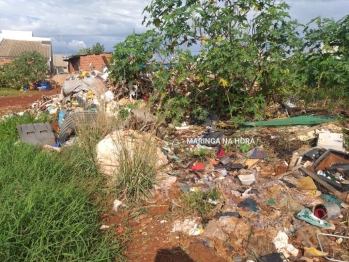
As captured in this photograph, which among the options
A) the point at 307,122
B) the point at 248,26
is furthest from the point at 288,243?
the point at 248,26

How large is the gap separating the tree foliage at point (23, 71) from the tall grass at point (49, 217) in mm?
13637

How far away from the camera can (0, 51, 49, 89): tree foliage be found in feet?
51.4

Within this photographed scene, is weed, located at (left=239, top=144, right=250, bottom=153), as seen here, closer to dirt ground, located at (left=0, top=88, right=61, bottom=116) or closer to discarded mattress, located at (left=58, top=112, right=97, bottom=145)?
discarded mattress, located at (left=58, top=112, right=97, bottom=145)

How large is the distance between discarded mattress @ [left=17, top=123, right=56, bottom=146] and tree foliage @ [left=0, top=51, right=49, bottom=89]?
39.3 ft

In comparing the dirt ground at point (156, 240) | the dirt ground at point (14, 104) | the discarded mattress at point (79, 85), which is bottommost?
the dirt ground at point (156, 240)

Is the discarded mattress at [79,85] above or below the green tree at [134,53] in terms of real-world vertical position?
below

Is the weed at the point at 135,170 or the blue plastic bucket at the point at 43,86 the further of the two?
the blue plastic bucket at the point at 43,86

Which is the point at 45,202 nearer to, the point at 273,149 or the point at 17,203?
the point at 17,203

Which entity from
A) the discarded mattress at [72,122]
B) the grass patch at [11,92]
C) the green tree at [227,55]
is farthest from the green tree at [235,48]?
the grass patch at [11,92]

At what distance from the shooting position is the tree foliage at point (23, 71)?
51.4 ft

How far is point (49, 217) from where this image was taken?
2.44m

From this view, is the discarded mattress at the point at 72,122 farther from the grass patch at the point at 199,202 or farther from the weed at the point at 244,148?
the weed at the point at 244,148

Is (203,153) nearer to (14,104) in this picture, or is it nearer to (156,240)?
(156,240)

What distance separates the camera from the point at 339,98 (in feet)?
19.2
